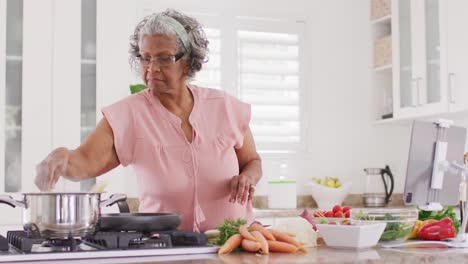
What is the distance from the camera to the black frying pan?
5.67ft

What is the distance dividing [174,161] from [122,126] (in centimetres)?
21

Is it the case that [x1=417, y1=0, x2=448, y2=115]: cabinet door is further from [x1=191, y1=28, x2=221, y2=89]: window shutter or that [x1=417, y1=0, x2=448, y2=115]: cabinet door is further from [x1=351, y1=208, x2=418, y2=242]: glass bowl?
[x1=351, y1=208, x2=418, y2=242]: glass bowl

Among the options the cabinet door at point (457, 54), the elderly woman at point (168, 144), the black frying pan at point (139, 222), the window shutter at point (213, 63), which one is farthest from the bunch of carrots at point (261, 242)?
the window shutter at point (213, 63)

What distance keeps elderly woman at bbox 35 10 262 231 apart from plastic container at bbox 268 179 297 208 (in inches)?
75.9

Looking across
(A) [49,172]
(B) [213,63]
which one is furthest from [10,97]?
(A) [49,172]

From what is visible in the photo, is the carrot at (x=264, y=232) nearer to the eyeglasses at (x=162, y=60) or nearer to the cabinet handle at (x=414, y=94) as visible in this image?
the eyeglasses at (x=162, y=60)

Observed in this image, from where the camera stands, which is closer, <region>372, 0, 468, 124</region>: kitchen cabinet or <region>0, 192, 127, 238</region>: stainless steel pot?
<region>0, 192, 127, 238</region>: stainless steel pot

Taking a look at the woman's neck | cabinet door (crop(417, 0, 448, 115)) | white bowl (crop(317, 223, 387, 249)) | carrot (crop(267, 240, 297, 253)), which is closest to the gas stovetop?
carrot (crop(267, 240, 297, 253))

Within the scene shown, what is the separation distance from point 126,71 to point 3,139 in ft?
2.43

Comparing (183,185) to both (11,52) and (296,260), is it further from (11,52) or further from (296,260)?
(11,52)

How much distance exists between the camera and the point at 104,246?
5.37 ft

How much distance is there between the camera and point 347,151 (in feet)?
16.0

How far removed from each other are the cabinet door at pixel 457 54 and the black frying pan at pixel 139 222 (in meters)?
2.60

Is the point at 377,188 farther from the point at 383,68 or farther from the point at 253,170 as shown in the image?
the point at 253,170
